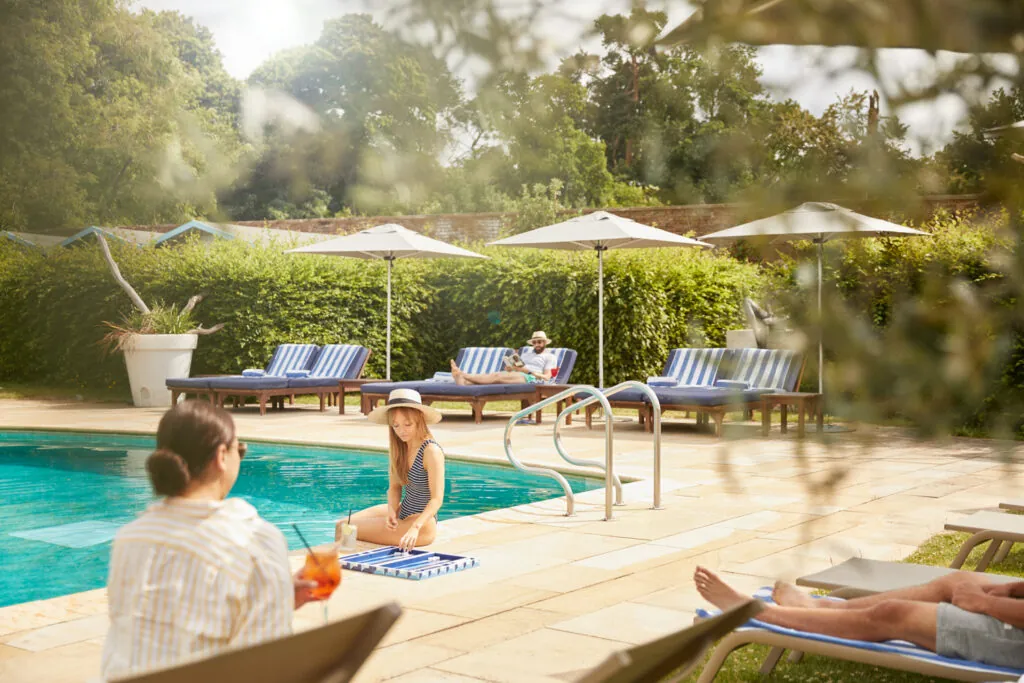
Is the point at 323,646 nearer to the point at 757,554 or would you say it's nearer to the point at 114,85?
the point at 757,554

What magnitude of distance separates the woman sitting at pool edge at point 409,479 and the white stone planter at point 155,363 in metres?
10.2

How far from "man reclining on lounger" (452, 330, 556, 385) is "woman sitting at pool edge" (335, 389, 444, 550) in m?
7.18

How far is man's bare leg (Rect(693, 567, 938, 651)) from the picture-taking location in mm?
3018

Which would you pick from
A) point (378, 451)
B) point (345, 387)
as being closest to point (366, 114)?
point (378, 451)

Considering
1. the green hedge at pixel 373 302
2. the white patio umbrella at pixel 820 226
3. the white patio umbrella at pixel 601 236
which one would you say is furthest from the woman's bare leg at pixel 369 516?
Answer: the green hedge at pixel 373 302

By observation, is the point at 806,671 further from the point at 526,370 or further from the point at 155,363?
the point at 155,363

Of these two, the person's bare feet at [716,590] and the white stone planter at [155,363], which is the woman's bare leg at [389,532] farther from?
the white stone planter at [155,363]

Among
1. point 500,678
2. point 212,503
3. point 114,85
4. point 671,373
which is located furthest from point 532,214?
point 212,503

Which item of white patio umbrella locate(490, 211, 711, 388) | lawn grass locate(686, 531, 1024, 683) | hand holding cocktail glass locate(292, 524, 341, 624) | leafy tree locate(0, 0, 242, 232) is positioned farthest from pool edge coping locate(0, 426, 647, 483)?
hand holding cocktail glass locate(292, 524, 341, 624)

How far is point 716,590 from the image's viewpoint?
3.17 metres

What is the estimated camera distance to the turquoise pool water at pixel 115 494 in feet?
21.2

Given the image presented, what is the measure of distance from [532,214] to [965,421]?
1764 cm

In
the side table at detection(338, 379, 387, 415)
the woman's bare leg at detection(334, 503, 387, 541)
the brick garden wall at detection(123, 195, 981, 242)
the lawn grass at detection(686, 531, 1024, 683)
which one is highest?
the brick garden wall at detection(123, 195, 981, 242)

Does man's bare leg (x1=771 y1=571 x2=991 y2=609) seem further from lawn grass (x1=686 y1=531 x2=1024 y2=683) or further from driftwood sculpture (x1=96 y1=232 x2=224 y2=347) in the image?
driftwood sculpture (x1=96 y1=232 x2=224 y2=347)
